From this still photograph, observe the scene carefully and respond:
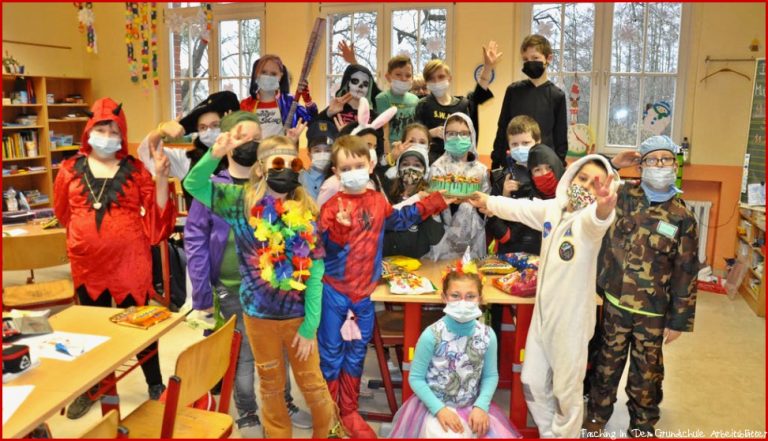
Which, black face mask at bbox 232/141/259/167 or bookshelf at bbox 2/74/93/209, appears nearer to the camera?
black face mask at bbox 232/141/259/167

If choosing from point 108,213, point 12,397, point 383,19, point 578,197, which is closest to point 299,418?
point 108,213

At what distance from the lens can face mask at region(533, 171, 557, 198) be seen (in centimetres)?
317

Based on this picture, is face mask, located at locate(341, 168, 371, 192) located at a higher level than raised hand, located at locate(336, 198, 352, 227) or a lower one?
higher

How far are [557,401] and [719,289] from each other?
3.85 meters

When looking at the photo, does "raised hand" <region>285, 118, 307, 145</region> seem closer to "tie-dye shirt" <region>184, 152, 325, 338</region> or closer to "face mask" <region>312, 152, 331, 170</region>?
"face mask" <region>312, 152, 331, 170</region>

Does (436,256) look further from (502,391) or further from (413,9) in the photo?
(413,9)

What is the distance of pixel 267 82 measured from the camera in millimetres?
4082

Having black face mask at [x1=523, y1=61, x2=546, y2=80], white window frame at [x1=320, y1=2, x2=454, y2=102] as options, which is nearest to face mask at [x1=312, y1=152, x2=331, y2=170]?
black face mask at [x1=523, y1=61, x2=546, y2=80]

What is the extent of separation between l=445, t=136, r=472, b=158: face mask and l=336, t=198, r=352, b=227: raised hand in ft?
2.90

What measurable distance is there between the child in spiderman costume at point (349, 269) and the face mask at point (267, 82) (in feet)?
4.51

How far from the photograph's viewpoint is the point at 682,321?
9.32 ft

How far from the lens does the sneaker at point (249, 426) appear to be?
3.15 m

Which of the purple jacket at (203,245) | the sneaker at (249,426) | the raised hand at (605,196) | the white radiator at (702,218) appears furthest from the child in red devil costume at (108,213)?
the white radiator at (702,218)

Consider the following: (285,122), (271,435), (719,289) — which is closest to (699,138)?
(719,289)
